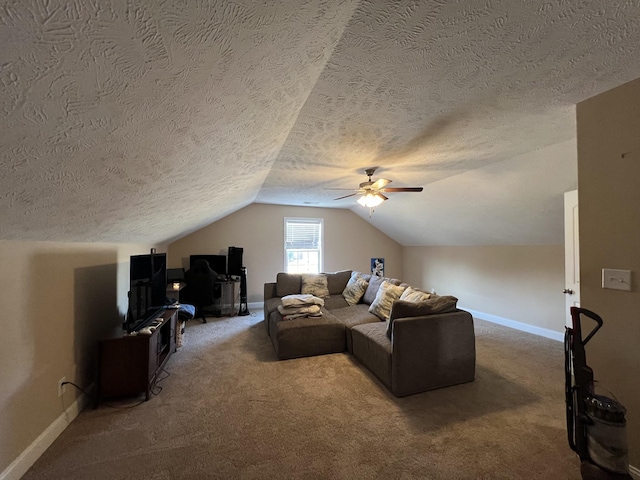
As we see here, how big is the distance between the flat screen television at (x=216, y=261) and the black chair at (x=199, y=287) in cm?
57

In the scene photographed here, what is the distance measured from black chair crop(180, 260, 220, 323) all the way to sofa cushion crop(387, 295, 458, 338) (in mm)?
3342

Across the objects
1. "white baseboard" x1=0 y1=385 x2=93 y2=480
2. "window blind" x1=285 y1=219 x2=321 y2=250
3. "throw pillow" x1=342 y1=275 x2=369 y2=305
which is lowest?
"white baseboard" x1=0 y1=385 x2=93 y2=480

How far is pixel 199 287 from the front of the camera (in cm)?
457

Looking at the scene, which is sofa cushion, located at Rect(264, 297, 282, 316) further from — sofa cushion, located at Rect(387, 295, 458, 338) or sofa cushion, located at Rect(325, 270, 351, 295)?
sofa cushion, located at Rect(387, 295, 458, 338)

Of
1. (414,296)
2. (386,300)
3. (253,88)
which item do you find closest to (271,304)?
(386,300)

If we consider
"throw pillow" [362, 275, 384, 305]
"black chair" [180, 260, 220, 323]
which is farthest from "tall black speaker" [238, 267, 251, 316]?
"throw pillow" [362, 275, 384, 305]

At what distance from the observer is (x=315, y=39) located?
109 centimetres

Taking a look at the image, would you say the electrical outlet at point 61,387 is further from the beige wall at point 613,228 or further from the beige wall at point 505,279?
the beige wall at point 505,279

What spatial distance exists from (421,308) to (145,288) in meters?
2.82

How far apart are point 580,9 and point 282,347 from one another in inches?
131

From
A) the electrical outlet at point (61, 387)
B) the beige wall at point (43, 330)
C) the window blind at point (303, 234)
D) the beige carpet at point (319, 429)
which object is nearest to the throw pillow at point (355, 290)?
the beige carpet at point (319, 429)

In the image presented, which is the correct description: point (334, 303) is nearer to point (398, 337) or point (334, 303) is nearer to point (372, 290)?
point (372, 290)

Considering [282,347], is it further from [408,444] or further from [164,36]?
[164,36]

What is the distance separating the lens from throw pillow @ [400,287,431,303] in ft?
9.11
